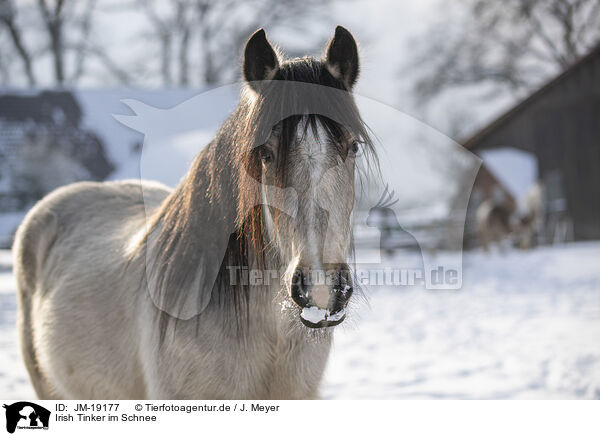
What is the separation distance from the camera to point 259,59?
1174 mm

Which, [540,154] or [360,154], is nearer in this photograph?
[360,154]

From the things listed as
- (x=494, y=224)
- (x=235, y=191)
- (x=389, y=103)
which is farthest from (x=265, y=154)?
(x=494, y=224)

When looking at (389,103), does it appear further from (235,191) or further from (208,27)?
(208,27)

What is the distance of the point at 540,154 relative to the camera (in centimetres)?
631

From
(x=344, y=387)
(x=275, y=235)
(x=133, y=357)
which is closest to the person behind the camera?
(x=275, y=235)

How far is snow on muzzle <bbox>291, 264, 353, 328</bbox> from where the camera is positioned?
0.98 m

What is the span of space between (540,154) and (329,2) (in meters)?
5.01

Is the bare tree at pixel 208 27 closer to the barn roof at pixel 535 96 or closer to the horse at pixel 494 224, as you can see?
the barn roof at pixel 535 96

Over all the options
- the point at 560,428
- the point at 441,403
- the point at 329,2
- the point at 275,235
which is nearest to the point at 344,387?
the point at 441,403

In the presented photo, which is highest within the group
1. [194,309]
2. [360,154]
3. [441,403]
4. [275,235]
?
[360,154]

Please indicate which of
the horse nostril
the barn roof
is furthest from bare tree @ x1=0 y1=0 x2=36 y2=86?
the barn roof

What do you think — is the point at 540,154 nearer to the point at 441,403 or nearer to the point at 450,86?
the point at 450,86

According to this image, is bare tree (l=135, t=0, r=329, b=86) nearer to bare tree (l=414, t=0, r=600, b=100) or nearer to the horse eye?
bare tree (l=414, t=0, r=600, b=100)

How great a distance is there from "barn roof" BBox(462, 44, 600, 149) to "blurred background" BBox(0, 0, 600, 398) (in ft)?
0.19
